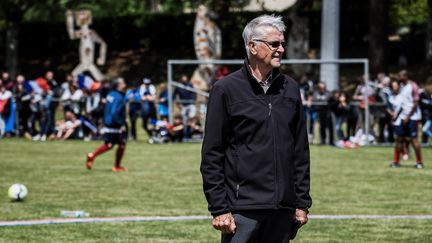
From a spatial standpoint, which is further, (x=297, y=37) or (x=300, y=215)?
(x=297, y=37)

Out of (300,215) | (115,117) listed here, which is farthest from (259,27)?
(115,117)

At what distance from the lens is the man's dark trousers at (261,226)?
21.5 feet

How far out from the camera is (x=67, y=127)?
107 feet

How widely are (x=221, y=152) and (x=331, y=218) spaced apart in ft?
25.9

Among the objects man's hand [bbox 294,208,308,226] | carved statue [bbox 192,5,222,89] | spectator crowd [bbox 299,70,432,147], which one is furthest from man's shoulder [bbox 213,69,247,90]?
carved statue [bbox 192,5,222,89]

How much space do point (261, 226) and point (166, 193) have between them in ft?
36.2

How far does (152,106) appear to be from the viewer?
31797 millimetres

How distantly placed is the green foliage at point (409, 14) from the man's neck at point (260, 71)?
4917 centimetres

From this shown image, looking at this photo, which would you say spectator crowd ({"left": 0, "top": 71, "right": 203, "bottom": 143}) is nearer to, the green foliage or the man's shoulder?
the man's shoulder

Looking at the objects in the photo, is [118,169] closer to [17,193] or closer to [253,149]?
[17,193]

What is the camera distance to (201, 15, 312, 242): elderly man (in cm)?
654

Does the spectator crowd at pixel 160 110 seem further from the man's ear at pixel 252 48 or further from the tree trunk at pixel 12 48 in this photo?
the man's ear at pixel 252 48

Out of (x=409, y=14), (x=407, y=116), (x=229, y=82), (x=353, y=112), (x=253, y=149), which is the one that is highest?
(x=409, y=14)

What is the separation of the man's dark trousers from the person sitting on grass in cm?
2589
